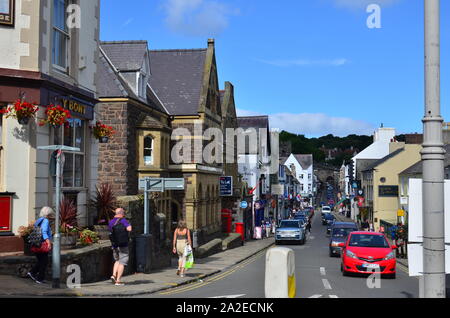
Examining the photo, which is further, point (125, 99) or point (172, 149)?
point (172, 149)

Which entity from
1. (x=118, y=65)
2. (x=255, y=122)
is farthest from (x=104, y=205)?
(x=255, y=122)

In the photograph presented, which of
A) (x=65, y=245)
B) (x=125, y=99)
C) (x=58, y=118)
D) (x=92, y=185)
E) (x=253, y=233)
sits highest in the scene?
(x=125, y=99)

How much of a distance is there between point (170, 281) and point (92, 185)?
4.26m

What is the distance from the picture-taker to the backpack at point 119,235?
13.4m

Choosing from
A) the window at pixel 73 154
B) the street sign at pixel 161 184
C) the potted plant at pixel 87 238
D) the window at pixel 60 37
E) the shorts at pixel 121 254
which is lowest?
the shorts at pixel 121 254

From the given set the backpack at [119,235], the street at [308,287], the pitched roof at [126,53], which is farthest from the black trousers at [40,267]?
the pitched roof at [126,53]

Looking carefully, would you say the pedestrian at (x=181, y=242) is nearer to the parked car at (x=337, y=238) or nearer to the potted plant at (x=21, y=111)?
the potted plant at (x=21, y=111)

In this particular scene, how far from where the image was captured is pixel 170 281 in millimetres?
15641

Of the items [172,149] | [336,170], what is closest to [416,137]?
[172,149]

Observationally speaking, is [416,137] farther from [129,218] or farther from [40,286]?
[40,286]

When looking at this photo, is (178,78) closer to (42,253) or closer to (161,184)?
(161,184)

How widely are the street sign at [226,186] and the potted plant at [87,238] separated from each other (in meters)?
24.9

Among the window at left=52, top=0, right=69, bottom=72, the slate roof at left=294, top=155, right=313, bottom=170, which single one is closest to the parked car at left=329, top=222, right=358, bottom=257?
the window at left=52, top=0, right=69, bottom=72
